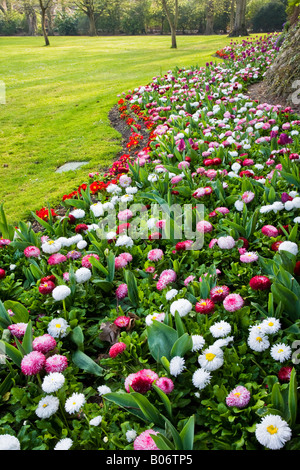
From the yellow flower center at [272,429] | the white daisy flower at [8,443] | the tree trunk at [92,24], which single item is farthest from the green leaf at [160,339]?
the tree trunk at [92,24]

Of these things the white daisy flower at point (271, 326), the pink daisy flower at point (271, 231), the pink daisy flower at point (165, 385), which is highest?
the pink daisy flower at point (271, 231)

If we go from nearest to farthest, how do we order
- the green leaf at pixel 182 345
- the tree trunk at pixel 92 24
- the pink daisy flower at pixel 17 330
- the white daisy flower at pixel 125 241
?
the green leaf at pixel 182 345
the pink daisy flower at pixel 17 330
the white daisy flower at pixel 125 241
the tree trunk at pixel 92 24

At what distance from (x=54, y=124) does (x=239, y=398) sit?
7076mm

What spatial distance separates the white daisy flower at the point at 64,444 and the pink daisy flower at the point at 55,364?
12.3 inches

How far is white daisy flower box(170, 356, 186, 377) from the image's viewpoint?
1500 millimetres

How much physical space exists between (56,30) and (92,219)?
141ft

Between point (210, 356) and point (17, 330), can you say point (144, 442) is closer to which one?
point (210, 356)

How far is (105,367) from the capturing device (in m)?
1.90

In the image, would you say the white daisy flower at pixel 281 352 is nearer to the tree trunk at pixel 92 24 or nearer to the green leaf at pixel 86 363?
the green leaf at pixel 86 363

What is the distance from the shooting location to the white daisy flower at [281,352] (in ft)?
4.90

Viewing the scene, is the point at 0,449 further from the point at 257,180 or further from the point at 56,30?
the point at 56,30

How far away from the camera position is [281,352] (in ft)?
4.93

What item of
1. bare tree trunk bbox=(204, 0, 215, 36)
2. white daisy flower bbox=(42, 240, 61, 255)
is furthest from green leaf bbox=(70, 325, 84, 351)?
bare tree trunk bbox=(204, 0, 215, 36)

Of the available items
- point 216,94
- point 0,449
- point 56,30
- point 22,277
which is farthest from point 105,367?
point 56,30
